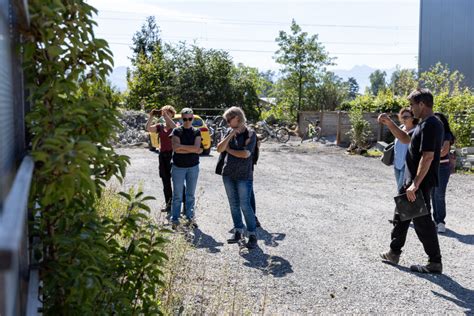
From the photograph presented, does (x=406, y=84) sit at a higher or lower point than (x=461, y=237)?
higher

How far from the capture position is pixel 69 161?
2.08m

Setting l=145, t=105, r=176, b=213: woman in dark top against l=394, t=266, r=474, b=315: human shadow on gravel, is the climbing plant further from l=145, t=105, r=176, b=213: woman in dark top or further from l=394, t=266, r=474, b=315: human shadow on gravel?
l=145, t=105, r=176, b=213: woman in dark top

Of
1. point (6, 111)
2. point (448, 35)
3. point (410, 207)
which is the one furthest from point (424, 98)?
point (448, 35)

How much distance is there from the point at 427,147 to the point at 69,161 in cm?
471

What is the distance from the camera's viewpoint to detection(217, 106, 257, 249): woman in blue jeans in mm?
7477

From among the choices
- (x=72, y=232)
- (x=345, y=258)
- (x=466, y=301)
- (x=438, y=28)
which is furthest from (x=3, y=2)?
(x=438, y=28)

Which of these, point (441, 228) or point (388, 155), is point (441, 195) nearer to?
point (441, 228)

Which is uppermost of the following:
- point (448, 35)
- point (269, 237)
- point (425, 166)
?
point (448, 35)

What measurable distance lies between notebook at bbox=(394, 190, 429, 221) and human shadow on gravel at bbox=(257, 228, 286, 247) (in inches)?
77.6

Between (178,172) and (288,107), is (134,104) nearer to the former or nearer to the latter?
(288,107)

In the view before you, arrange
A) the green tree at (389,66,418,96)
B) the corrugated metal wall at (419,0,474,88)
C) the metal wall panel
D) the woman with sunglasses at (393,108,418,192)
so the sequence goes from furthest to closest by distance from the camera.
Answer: the corrugated metal wall at (419,0,474,88) → the green tree at (389,66,418,96) → the woman with sunglasses at (393,108,418,192) → the metal wall panel

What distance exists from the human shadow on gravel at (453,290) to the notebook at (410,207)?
654 millimetres

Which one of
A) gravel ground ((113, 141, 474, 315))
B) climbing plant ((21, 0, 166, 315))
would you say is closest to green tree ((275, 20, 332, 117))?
gravel ground ((113, 141, 474, 315))

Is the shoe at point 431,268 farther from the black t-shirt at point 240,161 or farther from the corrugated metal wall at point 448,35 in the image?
the corrugated metal wall at point 448,35
